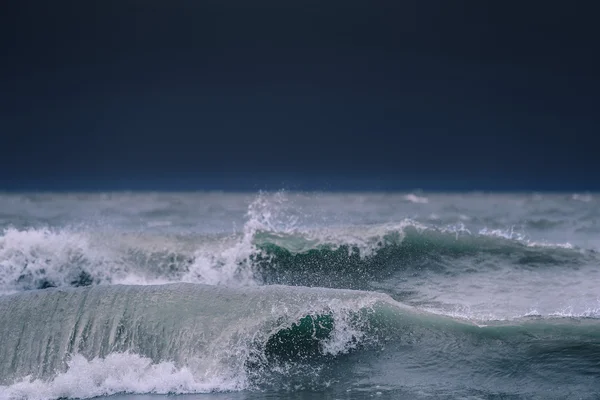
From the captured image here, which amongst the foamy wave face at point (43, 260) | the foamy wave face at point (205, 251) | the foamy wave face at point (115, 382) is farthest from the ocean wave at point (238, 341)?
the foamy wave face at point (205, 251)

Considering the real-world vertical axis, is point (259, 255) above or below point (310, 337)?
above

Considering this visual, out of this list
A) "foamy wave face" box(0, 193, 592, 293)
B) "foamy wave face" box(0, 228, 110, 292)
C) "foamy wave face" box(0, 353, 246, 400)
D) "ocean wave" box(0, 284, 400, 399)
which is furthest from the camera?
"foamy wave face" box(0, 193, 592, 293)

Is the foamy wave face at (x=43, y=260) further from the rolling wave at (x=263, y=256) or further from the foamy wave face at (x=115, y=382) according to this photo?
the foamy wave face at (x=115, y=382)

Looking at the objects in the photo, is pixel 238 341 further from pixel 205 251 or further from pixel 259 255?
pixel 205 251

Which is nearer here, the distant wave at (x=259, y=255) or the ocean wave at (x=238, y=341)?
the ocean wave at (x=238, y=341)

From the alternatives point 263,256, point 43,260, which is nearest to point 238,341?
point 263,256

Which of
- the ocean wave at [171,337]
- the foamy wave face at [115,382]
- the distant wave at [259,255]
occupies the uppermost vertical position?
the distant wave at [259,255]

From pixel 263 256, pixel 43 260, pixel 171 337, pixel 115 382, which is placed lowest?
pixel 115 382

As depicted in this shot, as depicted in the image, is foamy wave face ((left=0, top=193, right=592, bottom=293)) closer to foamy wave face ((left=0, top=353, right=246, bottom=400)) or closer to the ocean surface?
the ocean surface

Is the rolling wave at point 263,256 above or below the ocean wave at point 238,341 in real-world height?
above

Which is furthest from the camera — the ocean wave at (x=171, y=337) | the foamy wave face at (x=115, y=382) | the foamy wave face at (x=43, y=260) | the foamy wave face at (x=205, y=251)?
the foamy wave face at (x=205, y=251)

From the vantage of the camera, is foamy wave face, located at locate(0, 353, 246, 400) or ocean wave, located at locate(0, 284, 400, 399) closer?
foamy wave face, located at locate(0, 353, 246, 400)

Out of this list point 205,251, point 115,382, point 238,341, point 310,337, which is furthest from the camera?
point 205,251

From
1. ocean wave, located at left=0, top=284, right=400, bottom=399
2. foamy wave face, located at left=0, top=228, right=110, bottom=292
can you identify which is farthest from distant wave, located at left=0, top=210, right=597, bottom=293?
ocean wave, located at left=0, top=284, right=400, bottom=399
